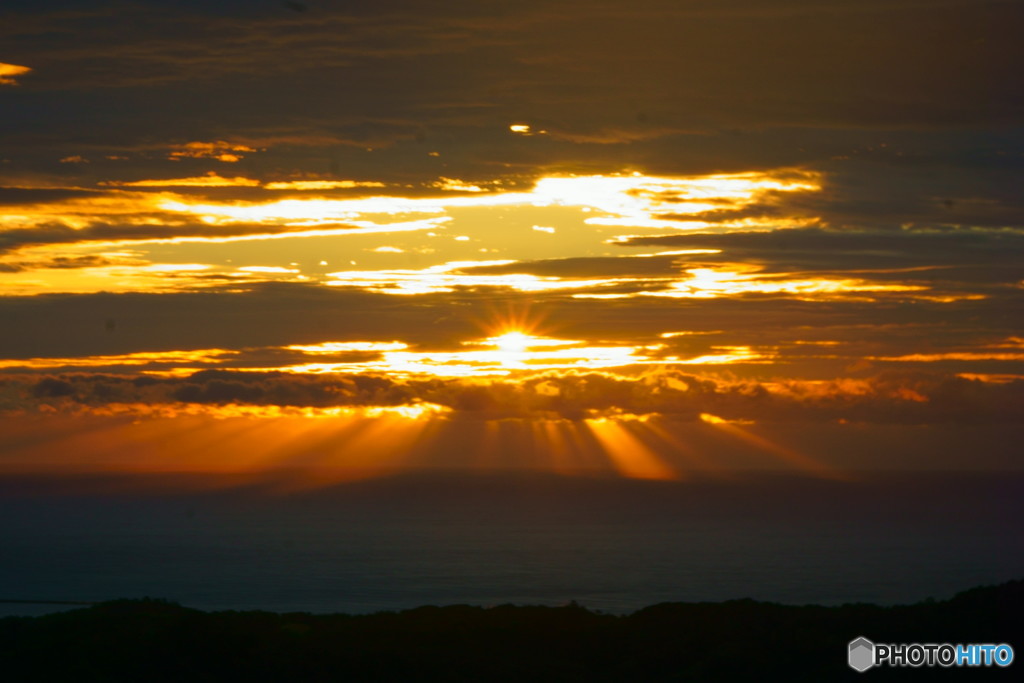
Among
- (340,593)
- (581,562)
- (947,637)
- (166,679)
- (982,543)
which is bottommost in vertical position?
(166,679)

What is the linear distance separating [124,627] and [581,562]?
110 m

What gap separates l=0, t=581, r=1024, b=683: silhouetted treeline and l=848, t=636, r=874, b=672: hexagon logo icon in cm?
37

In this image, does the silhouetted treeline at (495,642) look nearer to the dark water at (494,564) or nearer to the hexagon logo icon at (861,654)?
the hexagon logo icon at (861,654)

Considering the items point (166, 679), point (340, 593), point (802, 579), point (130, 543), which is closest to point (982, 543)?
point (802, 579)

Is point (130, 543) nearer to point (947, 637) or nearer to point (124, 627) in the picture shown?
point (124, 627)

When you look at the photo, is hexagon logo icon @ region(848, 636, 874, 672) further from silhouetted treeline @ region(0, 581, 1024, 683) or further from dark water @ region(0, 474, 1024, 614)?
dark water @ region(0, 474, 1024, 614)

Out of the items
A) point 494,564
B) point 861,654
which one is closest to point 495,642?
point 861,654

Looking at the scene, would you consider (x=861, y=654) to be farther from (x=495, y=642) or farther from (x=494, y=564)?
(x=494, y=564)

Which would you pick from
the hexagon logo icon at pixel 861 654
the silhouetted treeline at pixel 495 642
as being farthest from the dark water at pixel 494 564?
the hexagon logo icon at pixel 861 654

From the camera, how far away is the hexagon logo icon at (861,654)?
26.2 m

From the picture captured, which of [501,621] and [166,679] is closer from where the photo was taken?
[166,679]

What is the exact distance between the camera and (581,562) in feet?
447

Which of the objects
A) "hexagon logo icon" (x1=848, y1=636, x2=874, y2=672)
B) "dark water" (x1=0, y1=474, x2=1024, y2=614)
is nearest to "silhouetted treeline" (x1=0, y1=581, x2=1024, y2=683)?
"hexagon logo icon" (x1=848, y1=636, x2=874, y2=672)

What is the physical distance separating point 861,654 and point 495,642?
35.8 feet
